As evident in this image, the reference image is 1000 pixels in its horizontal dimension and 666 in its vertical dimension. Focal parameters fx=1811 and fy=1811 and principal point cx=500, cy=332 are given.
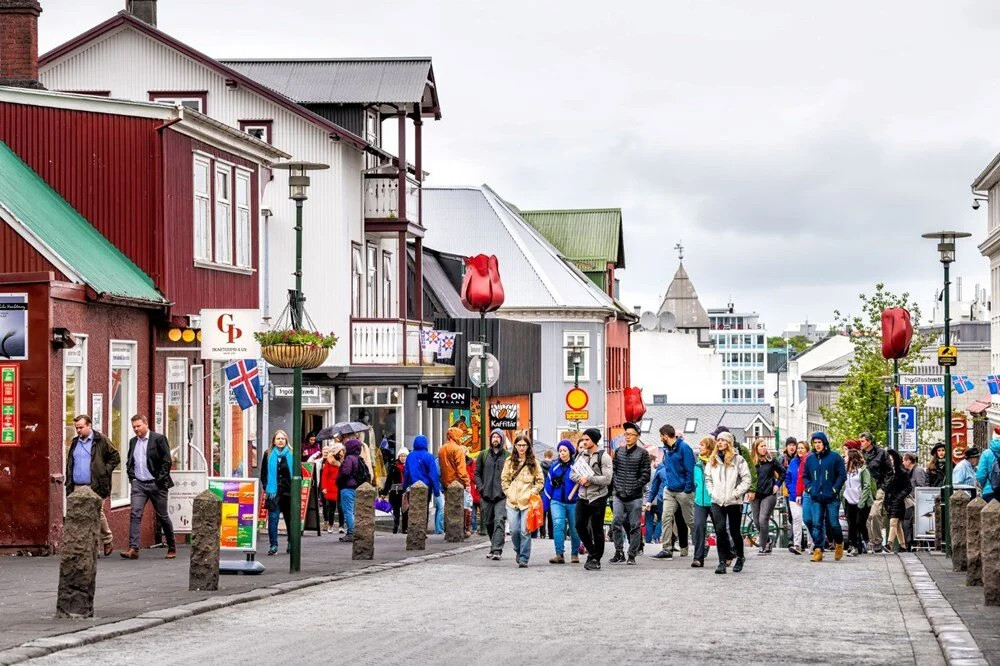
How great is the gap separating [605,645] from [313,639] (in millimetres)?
2192

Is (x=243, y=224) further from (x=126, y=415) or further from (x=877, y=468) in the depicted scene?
(x=877, y=468)

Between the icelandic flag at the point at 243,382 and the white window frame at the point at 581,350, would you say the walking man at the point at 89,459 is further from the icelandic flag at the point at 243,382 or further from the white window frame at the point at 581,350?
the white window frame at the point at 581,350

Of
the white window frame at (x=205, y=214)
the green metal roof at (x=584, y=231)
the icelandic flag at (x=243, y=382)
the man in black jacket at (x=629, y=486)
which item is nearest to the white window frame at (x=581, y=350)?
the green metal roof at (x=584, y=231)

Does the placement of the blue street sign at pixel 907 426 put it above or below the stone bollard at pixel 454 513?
above

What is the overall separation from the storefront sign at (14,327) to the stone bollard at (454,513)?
7.58m

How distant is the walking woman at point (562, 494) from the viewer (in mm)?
22719

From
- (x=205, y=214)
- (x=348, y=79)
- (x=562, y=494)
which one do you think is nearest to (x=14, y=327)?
(x=205, y=214)

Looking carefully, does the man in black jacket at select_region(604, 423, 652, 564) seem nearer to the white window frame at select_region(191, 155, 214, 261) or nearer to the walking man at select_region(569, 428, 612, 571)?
the walking man at select_region(569, 428, 612, 571)

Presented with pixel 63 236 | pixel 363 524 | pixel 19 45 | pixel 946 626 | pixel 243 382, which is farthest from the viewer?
pixel 19 45

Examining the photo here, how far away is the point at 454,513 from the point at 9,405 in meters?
7.79

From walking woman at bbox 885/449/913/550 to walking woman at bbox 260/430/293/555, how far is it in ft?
30.0

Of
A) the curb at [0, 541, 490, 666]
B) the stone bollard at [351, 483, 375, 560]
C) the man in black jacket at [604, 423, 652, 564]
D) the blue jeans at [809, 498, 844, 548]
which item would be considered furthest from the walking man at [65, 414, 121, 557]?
the blue jeans at [809, 498, 844, 548]

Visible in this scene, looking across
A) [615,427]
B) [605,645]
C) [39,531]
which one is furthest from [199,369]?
[615,427]

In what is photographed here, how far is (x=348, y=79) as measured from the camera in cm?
4262
